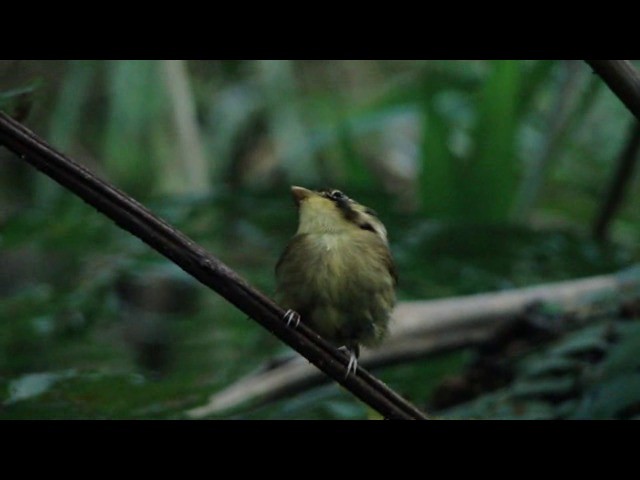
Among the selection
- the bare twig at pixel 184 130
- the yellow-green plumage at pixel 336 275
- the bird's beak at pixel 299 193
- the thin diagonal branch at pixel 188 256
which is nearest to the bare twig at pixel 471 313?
the yellow-green plumage at pixel 336 275

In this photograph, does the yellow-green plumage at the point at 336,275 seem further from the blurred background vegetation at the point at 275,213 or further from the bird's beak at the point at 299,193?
the blurred background vegetation at the point at 275,213

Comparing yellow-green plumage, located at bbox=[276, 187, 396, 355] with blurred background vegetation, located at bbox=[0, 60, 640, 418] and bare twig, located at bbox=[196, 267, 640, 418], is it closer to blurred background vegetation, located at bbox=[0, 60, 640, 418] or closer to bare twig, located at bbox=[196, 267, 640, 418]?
blurred background vegetation, located at bbox=[0, 60, 640, 418]

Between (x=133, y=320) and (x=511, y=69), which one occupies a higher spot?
(x=511, y=69)

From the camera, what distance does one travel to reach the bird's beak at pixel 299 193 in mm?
1498

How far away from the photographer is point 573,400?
192cm

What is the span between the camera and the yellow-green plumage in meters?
1.59

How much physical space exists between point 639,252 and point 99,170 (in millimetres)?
2612

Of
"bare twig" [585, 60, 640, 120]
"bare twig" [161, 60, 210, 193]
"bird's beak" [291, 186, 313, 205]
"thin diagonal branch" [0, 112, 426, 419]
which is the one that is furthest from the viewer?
"bare twig" [161, 60, 210, 193]

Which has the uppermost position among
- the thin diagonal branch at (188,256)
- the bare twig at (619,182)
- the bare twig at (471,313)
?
the bare twig at (619,182)

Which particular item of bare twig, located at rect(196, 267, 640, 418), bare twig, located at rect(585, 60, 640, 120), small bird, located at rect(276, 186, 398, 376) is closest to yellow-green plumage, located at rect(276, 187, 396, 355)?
small bird, located at rect(276, 186, 398, 376)

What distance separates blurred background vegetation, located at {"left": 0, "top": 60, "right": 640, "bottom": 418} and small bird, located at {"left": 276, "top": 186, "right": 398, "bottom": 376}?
0.26m

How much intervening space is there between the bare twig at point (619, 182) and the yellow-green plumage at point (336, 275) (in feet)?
4.38
